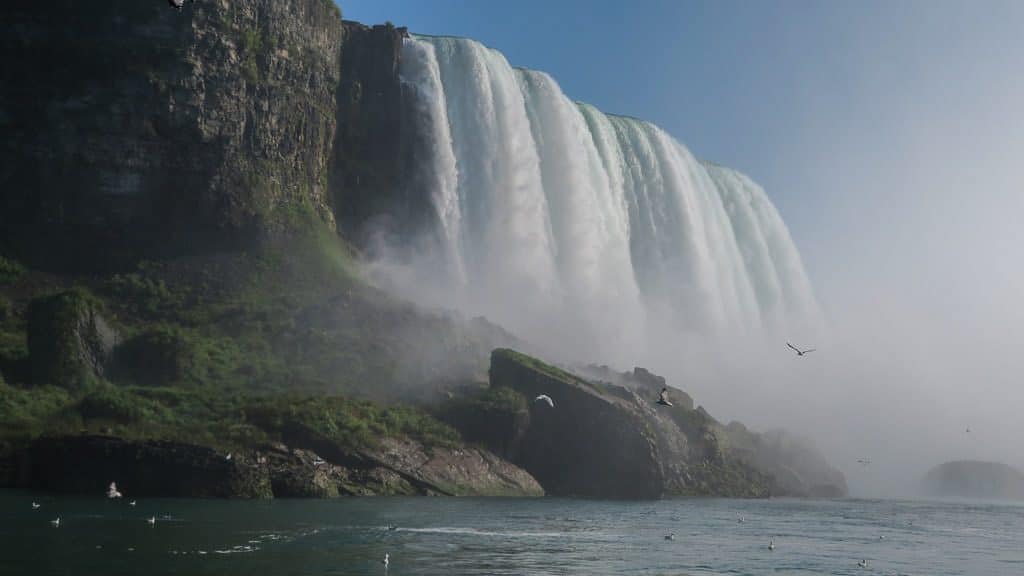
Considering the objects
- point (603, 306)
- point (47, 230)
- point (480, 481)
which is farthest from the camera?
point (603, 306)

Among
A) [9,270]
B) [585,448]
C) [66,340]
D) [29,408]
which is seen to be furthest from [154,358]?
[585,448]

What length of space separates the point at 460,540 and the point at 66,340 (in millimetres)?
43932

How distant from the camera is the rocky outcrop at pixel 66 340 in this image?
265 feet

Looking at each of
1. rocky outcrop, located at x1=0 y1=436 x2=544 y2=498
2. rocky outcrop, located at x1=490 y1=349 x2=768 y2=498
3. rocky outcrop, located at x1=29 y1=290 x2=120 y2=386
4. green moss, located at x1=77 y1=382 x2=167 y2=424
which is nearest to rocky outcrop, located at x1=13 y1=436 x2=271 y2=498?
rocky outcrop, located at x1=0 y1=436 x2=544 y2=498

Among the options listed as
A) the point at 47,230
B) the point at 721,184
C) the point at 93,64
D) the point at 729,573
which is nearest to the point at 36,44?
the point at 93,64

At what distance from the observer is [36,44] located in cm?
10275

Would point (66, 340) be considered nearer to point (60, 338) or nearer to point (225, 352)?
point (60, 338)

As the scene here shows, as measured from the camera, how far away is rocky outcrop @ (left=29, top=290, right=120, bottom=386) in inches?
3174

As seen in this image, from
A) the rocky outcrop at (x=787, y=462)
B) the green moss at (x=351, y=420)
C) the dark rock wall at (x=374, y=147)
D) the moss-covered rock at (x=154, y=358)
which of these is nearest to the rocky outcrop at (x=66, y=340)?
the moss-covered rock at (x=154, y=358)

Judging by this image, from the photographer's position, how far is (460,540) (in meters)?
49.8

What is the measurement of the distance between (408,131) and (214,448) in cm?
5902

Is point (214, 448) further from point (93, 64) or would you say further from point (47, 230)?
point (93, 64)

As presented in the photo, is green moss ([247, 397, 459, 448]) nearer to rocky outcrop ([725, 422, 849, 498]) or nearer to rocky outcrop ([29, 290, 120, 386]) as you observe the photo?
rocky outcrop ([29, 290, 120, 386])

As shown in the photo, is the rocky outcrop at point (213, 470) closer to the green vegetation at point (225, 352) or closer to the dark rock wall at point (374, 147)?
the green vegetation at point (225, 352)
